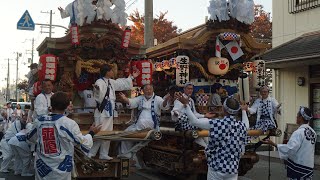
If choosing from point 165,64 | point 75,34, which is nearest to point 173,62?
point 165,64

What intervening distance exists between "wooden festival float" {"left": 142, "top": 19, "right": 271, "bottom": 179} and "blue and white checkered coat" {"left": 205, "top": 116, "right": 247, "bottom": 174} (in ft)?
8.21

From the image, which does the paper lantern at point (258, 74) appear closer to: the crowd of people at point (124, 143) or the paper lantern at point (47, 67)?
the crowd of people at point (124, 143)

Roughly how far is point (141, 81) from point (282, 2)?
8180 mm

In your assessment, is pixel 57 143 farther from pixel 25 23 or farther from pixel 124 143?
pixel 25 23

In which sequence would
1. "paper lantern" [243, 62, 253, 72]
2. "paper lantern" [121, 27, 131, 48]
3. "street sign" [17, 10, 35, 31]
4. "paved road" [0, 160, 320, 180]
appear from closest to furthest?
"paper lantern" [121, 27, 131, 48], "paved road" [0, 160, 320, 180], "paper lantern" [243, 62, 253, 72], "street sign" [17, 10, 35, 31]

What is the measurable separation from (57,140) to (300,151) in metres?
3.32

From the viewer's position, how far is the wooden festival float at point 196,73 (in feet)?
28.0

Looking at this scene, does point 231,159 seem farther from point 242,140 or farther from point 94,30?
point 94,30

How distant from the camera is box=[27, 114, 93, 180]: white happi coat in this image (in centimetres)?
496

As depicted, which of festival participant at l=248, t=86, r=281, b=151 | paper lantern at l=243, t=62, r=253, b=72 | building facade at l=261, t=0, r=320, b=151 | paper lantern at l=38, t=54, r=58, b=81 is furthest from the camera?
building facade at l=261, t=0, r=320, b=151

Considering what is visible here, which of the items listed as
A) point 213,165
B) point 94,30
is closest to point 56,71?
point 94,30

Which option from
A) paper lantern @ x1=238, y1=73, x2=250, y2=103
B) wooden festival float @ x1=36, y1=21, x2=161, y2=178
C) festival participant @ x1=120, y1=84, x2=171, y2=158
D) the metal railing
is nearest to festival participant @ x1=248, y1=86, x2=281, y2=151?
paper lantern @ x1=238, y1=73, x2=250, y2=103

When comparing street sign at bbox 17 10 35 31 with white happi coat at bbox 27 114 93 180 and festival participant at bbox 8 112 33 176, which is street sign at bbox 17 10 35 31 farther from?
white happi coat at bbox 27 114 93 180

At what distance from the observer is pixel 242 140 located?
5.29 m
